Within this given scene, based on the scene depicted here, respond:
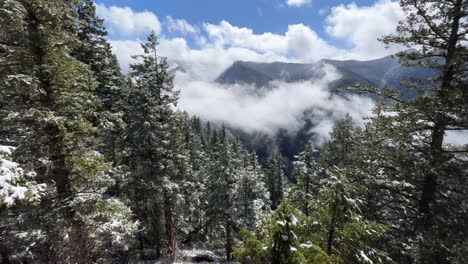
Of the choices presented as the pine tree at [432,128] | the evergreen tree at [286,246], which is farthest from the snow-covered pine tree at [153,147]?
the pine tree at [432,128]

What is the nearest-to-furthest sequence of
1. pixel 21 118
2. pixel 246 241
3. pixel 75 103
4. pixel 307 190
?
pixel 246 241, pixel 21 118, pixel 75 103, pixel 307 190

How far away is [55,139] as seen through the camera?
25.8 feet

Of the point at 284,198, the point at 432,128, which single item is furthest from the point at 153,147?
the point at 432,128

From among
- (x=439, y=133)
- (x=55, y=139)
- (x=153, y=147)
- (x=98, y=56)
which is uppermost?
(x=98, y=56)

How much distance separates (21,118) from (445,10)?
48.1ft

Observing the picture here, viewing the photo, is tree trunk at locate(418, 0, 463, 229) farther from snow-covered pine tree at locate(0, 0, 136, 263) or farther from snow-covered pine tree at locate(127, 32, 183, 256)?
snow-covered pine tree at locate(127, 32, 183, 256)

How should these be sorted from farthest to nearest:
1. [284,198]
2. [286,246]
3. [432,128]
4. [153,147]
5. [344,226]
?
[153,147], [432,128], [284,198], [344,226], [286,246]

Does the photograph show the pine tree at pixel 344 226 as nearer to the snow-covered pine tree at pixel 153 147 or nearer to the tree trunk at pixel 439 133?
the tree trunk at pixel 439 133

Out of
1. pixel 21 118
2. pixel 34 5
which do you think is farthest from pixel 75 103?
pixel 34 5

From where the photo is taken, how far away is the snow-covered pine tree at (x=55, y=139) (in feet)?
22.5

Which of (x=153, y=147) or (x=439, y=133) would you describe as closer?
(x=439, y=133)

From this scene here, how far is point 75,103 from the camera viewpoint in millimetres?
7906

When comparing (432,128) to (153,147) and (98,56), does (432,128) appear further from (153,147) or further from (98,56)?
(98,56)

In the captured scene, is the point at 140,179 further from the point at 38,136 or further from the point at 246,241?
the point at 246,241
